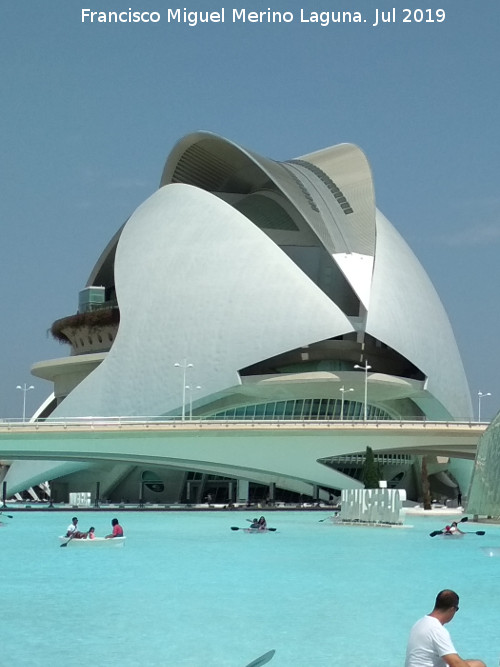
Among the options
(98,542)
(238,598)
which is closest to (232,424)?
(98,542)

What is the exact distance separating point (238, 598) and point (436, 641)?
10424 mm

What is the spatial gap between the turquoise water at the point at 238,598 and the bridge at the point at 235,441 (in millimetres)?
21186

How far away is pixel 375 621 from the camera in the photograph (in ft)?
57.9

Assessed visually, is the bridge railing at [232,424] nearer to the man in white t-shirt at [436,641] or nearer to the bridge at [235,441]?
the bridge at [235,441]

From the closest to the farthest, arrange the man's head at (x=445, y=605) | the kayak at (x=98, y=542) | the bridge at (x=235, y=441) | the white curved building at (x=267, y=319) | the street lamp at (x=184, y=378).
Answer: the man's head at (x=445, y=605), the kayak at (x=98, y=542), the bridge at (x=235, y=441), the street lamp at (x=184, y=378), the white curved building at (x=267, y=319)

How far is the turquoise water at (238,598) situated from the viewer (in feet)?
50.0

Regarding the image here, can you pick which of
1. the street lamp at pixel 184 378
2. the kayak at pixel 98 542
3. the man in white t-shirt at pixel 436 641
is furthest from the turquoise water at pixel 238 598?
the street lamp at pixel 184 378

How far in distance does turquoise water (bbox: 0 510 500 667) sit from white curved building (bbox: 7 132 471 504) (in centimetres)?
2828

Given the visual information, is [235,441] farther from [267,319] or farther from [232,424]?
[267,319]

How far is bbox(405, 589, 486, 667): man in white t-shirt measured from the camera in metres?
9.91

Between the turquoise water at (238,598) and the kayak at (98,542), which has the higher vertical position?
the kayak at (98,542)

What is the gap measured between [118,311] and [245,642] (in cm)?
5359

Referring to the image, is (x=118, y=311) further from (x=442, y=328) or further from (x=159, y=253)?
(x=442, y=328)

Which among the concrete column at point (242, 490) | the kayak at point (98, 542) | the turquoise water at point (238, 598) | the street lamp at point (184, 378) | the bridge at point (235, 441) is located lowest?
the turquoise water at point (238, 598)
